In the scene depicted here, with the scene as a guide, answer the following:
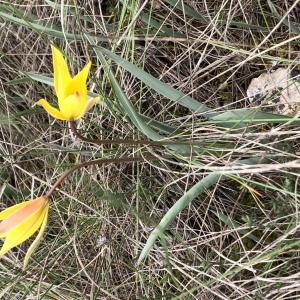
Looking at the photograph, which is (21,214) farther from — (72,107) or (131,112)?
(131,112)

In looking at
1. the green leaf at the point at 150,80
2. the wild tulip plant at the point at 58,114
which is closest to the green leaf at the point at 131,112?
the green leaf at the point at 150,80

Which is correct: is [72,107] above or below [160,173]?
above

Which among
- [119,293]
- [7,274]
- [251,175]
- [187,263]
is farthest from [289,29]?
[7,274]

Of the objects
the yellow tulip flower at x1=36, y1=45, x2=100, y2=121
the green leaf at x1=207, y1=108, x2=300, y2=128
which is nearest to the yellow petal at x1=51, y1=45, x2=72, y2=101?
the yellow tulip flower at x1=36, y1=45, x2=100, y2=121

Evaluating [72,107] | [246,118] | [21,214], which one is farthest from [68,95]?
[246,118]

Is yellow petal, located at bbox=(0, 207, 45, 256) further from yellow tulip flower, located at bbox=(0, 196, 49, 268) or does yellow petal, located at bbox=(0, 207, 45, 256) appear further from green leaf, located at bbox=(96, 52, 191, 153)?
green leaf, located at bbox=(96, 52, 191, 153)

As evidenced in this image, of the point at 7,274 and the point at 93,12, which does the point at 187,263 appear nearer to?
the point at 7,274

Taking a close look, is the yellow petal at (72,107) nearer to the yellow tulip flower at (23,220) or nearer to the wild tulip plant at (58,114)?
the wild tulip plant at (58,114)

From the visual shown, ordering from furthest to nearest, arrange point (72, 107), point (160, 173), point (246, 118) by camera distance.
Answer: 1. point (160, 173)
2. point (246, 118)
3. point (72, 107)
